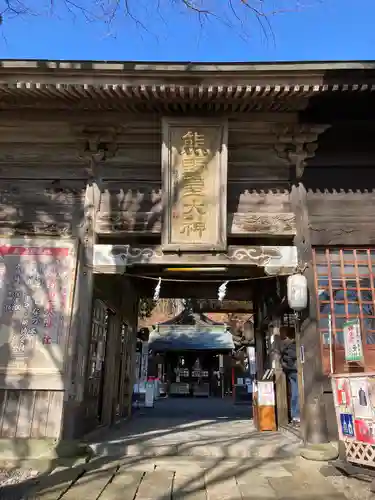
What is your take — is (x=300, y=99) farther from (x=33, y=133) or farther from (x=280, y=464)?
(x=280, y=464)

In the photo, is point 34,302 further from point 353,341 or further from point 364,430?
point 364,430

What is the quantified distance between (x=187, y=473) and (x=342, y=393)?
99.3 inches

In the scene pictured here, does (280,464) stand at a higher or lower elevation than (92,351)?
lower

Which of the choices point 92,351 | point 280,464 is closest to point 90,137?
point 92,351

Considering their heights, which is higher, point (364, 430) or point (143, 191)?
point (143, 191)

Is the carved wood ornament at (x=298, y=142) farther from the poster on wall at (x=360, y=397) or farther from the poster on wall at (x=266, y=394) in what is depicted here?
the poster on wall at (x=266, y=394)

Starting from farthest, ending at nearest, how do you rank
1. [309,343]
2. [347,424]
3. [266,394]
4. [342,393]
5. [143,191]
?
1. [266,394]
2. [143,191]
3. [309,343]
4. [342,393]
5. [347,424]

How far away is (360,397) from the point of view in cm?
501

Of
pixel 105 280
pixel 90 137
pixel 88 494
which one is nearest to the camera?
pixel 88 494

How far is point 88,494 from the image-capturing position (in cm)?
456

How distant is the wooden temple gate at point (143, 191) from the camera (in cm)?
659

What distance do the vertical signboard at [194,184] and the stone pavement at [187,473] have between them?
3563 mm

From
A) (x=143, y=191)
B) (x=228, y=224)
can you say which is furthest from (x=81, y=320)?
(x=228, y=224)

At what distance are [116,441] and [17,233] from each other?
437 centimetres
